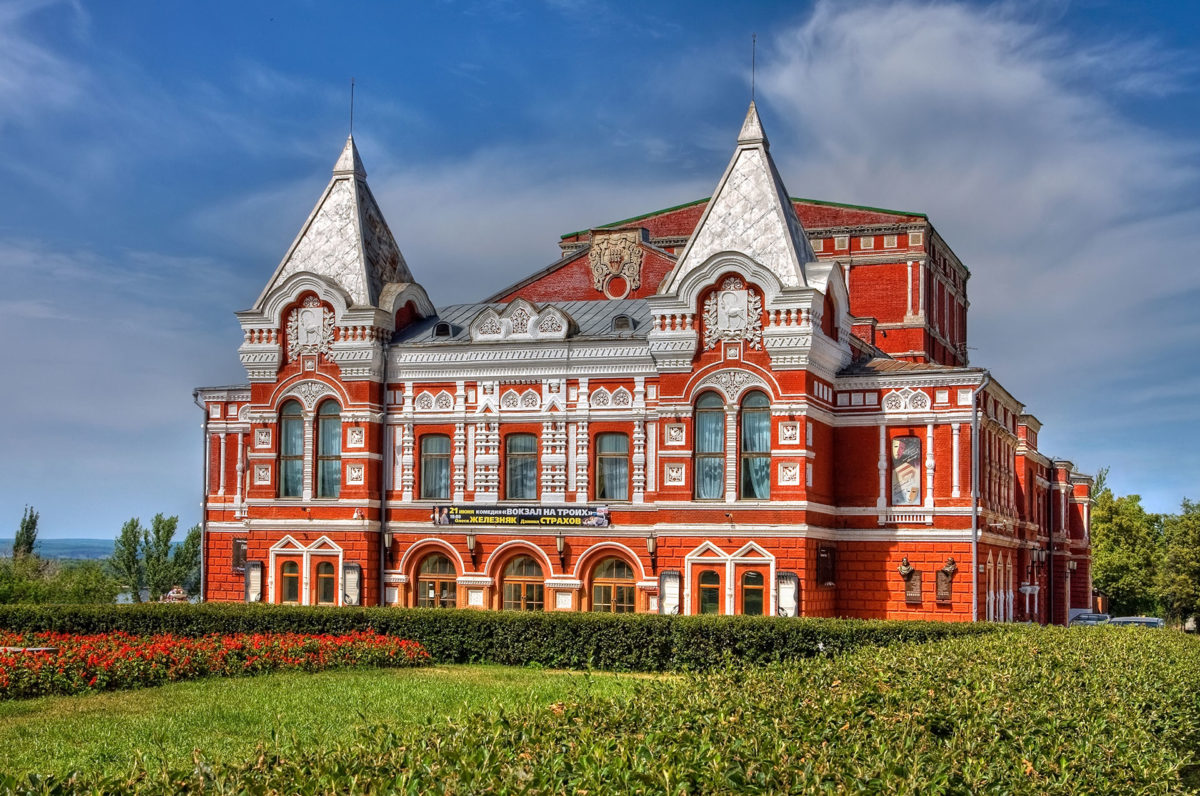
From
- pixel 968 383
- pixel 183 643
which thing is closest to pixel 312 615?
pixel 183 643

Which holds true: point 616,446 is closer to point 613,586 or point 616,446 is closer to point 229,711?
point 613,586

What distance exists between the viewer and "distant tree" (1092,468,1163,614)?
234 feet

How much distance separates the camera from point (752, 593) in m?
33.6

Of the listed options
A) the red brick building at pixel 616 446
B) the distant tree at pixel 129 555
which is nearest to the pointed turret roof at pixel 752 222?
the red brick building at pixel 616 446

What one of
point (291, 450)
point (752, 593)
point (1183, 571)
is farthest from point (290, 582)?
point (1183, 571)

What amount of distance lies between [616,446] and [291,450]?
961 centimetres

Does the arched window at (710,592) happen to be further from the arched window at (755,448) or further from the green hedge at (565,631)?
the green hedge at (565,631)

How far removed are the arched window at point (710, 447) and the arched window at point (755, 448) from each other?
1.84 feet

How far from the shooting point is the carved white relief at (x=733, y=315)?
33906mm

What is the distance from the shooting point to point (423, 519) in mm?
37812

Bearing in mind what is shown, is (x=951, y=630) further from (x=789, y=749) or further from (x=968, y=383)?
(x=789, y=749)

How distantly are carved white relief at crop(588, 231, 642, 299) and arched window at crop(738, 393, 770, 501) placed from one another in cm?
1180

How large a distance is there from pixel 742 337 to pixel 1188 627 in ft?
137

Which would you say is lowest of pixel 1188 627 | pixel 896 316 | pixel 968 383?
pixel 1188 627
